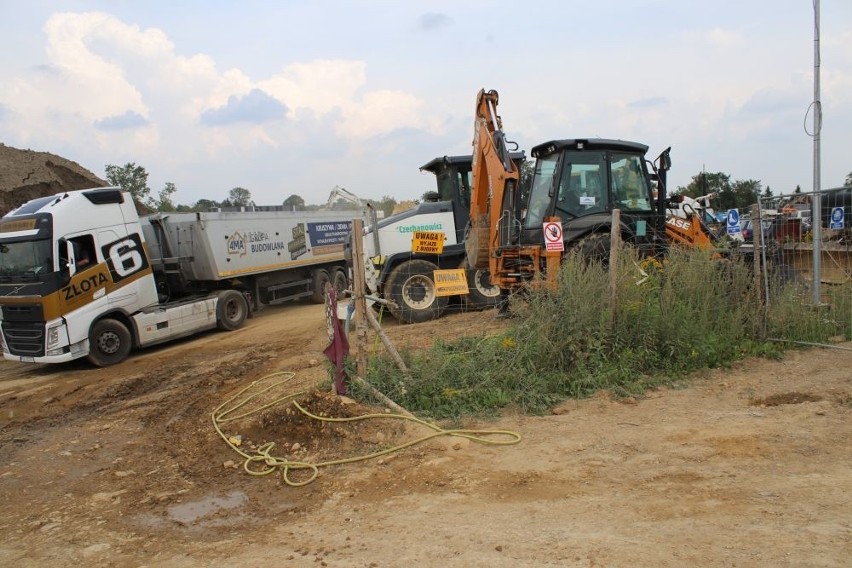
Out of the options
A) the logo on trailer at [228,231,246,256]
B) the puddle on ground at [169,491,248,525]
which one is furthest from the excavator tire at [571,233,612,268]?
the logo on trailer at [228,231,246,256]

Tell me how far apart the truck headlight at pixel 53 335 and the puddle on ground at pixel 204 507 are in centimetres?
687

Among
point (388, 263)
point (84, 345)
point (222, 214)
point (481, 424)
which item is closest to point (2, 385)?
point (84, 345)

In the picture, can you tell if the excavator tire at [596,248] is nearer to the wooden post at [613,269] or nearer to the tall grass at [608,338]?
the tall grass at [608,338]

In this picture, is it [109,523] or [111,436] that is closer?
[109,523]

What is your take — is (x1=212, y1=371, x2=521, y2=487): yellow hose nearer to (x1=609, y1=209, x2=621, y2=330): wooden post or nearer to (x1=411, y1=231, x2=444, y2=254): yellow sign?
(x1=609, y1=209, x2=621, y2=330): wooden post

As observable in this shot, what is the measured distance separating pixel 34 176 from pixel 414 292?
12.5 meters

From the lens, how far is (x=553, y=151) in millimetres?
9109

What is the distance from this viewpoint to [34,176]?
16.9m

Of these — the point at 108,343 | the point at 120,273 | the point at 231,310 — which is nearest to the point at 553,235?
the point at 120,273

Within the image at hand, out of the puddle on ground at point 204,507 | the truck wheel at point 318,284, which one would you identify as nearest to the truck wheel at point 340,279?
the truck wheel at point 318,284

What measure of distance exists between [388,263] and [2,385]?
22.3ft

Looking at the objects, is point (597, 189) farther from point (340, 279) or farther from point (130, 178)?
point (130, 178)

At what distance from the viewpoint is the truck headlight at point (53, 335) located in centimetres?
985

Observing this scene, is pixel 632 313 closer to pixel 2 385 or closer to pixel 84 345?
pixel 84 345
